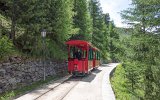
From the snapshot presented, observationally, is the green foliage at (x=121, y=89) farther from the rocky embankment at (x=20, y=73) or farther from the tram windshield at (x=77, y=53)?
the rocky embankment at (x=20, y=73)

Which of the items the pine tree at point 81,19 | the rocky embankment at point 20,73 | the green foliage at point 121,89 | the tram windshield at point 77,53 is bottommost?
the green foliage at point 121,89

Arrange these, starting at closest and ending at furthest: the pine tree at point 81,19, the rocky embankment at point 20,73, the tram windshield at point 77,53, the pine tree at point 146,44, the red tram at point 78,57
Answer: the pine tree at point 146,44
the rocky embankment at point 20,73
the red tram at point 78,57
the tram windshield at point 77,53
the pine tree at point 81,19

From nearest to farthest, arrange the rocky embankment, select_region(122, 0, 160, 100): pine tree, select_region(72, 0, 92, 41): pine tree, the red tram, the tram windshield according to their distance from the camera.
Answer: select_region(122, 0, 160, 100): pine tree
the rocky embankment
the red tram
the tram windshield
select_region(72, 0, 92, 41): pine tree

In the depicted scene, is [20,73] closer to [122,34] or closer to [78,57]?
[78,57]

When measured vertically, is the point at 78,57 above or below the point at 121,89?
above

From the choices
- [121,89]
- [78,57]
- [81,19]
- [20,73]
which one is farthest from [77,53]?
[81,19]

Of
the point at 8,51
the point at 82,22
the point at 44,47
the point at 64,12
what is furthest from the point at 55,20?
the point at 82,22

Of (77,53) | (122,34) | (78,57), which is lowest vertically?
(78,57)

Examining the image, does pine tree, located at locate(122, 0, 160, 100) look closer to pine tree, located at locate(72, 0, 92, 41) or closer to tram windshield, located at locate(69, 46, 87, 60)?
tram windshield, located at locate(69, 46, 87, 60)

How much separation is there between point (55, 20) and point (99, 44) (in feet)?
123

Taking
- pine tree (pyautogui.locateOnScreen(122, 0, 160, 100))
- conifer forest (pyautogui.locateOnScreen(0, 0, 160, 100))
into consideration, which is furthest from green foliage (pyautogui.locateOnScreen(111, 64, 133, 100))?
pine tree (pyautogui.locateOnScreen(122, 0, 160, 100))

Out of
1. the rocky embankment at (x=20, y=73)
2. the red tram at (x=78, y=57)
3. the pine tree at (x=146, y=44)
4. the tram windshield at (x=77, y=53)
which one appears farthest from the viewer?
Answer: the tram windshield at (x=77, y=53)

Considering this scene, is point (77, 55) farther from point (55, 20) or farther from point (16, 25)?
point (16, 25)

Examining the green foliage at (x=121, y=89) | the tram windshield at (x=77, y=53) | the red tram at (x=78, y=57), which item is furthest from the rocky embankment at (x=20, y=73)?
the green foliage at (x=121, y=89)
